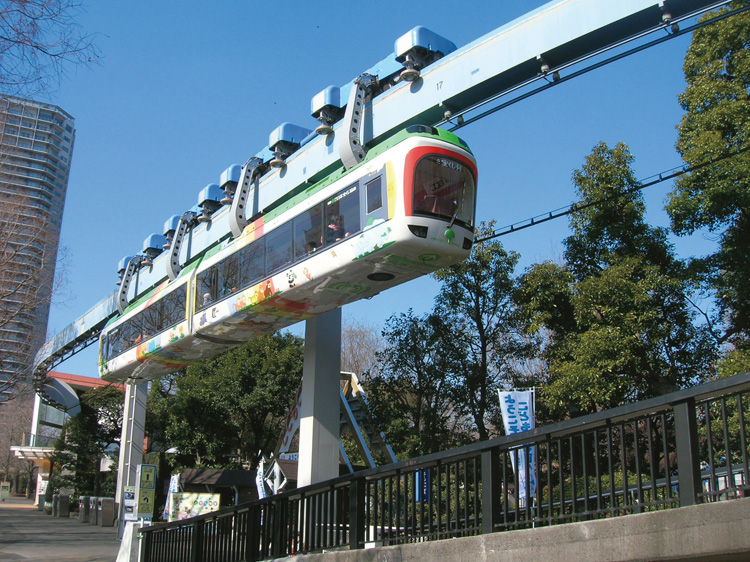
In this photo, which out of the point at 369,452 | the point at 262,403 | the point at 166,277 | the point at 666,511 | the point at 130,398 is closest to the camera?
the point at 666,511

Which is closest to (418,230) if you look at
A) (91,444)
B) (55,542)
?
(55,542)

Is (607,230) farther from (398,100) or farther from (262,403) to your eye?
(262,403)

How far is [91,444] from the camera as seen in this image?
41188 mm

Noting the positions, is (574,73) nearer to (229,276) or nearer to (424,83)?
(424,83)

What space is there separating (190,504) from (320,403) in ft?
27.1

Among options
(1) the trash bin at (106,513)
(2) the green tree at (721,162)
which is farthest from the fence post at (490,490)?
(1) the trash bin at (106,513)

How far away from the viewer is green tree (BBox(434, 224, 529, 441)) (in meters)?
22.1

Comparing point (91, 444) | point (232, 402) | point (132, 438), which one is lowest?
point (132, 438)

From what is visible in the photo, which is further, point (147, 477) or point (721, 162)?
point (147, 477)

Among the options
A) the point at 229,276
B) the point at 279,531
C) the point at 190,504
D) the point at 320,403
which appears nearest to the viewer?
the point at 279,531

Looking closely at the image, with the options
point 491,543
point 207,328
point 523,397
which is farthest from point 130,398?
point 491,543

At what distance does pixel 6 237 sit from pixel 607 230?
18356 mm

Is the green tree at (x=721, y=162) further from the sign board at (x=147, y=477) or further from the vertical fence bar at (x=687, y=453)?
the sign board at (x=147, y=477)

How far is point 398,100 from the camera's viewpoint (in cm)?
1402
